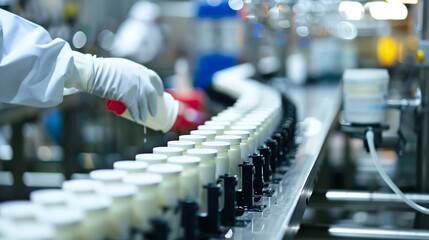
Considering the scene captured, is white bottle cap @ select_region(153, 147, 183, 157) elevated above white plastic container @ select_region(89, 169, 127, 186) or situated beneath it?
elevated above

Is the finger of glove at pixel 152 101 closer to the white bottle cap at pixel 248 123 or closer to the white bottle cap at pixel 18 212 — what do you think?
the white bottle cap at pixel 248 123

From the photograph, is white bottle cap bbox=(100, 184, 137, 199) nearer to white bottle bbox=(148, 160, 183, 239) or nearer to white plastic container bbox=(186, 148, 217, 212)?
white bottle bbox=(148, 160, 183, 239)

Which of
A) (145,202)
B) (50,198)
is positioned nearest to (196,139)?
(145,202)

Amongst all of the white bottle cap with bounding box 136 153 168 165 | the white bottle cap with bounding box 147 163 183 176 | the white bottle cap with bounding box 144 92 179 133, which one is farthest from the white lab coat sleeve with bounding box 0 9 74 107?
the white bottle cap with bounding box 147 163 183 176

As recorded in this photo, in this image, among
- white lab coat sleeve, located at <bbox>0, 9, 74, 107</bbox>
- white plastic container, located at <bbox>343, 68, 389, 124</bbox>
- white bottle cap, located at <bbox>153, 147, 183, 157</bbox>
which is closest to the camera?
white bottle cap, located at <bbox>153, 147, 183, 157</bbox>

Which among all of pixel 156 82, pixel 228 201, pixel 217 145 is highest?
pixel 156 82

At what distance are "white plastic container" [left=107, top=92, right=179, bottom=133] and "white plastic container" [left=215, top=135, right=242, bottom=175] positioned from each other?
→ 1.99ft

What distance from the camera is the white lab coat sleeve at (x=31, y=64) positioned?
1.74 metres

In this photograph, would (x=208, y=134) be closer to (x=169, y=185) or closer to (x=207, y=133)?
(x=207, y=133)

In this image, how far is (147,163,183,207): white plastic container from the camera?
954 millimetres

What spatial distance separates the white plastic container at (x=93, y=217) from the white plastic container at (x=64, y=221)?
0.01 meters

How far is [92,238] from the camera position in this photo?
31.4 inches

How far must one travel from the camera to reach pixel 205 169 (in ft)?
3.63

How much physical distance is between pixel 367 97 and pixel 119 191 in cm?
145
